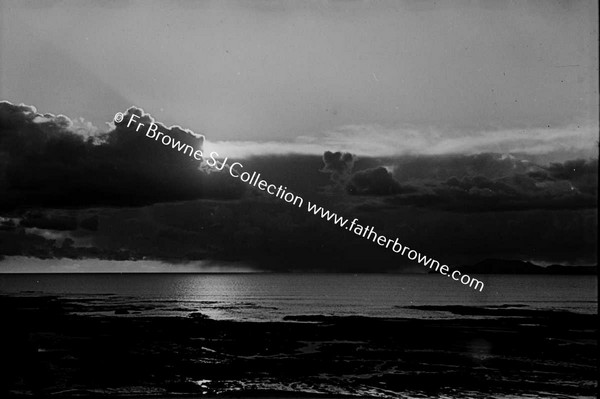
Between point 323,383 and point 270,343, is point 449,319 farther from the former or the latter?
point 323,383

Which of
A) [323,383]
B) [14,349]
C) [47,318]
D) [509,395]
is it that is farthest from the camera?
[47,318]

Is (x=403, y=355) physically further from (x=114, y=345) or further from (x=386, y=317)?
(x=386, y=317)

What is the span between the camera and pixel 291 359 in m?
27.9

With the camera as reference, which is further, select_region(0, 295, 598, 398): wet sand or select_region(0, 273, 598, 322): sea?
select_region(0, 273, 598, 322): sea

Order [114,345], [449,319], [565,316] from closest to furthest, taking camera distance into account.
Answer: [114,345] → [449,319] → [565,316]

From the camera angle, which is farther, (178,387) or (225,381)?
(225,381)

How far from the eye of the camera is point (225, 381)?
2230cm

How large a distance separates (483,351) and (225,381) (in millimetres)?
16021

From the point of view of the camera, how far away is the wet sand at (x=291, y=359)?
69.6 ft

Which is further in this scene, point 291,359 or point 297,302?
point 297,302

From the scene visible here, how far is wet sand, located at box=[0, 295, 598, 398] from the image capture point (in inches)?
835

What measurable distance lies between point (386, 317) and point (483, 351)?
78.6 feet

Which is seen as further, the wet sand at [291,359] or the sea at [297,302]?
the sea at [297,302]

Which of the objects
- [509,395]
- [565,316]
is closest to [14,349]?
[509,395]
